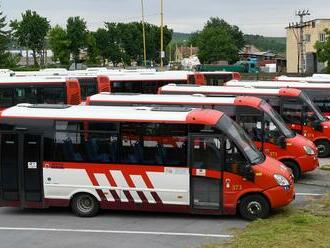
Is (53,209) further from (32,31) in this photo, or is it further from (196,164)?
(32,31)

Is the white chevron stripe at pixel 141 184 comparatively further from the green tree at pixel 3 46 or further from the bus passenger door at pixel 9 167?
the green tree at pixel 3 46

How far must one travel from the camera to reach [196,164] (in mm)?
13117

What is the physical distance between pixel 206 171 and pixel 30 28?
6283cm

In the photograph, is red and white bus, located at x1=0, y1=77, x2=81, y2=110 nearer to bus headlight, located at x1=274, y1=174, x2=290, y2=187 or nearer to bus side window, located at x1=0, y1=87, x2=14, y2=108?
bus side window, located at x1=0, y1=87, x2=14, y2=108

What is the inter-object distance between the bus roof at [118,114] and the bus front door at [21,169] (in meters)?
0.53

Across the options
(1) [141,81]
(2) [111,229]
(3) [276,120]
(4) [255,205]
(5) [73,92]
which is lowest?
(2) [111,229]

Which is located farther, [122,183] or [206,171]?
[122,183]

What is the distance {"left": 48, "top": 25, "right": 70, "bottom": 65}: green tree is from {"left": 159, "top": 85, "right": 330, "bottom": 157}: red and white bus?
50.8 meters

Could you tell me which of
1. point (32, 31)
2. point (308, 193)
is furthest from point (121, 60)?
point (308, 193)

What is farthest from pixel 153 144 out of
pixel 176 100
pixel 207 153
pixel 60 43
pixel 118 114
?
pixel 60 43

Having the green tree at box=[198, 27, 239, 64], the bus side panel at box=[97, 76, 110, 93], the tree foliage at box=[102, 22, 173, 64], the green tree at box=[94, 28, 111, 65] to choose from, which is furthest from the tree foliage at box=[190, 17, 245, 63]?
the bus side panel at box=[97, 76, 110, 93]

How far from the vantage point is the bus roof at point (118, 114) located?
1328cm

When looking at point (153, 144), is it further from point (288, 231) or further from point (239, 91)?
point (239, 91)

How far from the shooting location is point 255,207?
42.7 feet
